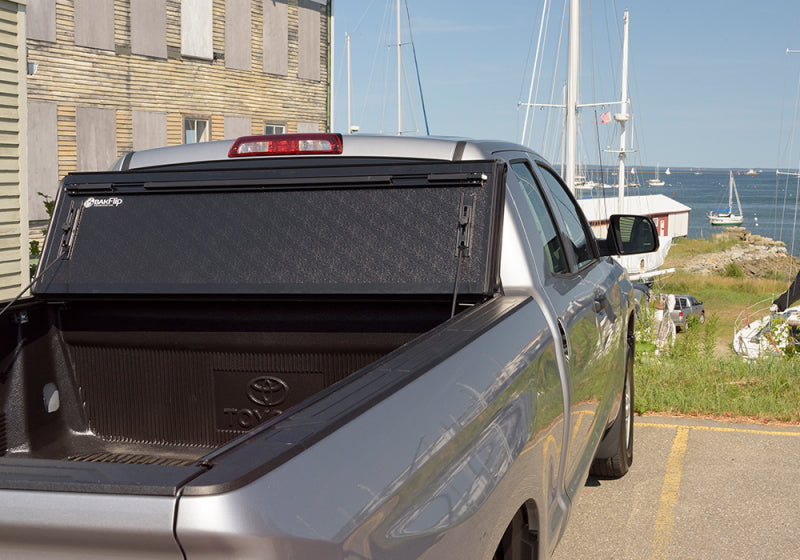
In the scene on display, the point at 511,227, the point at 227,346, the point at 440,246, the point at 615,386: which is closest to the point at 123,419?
the point at 227,346

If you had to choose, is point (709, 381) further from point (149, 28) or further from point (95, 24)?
point (149, 28)

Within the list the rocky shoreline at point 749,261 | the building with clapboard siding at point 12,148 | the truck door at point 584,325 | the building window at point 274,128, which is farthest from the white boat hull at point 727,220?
the truck door at point 584,325

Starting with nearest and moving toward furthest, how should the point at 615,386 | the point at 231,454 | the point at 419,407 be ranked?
the point at 231,454 < the point at 419,407 < the point at 615,386

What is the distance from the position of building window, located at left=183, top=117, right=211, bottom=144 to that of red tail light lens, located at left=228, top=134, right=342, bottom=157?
1910 cm

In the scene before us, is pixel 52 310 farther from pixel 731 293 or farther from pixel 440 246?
pixel 731 293

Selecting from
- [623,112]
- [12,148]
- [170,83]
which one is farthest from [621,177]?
[12,148]

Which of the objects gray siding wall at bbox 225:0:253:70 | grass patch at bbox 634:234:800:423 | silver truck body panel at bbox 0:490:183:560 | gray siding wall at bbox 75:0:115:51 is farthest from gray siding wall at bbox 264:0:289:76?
silver truck body panel at bbox 0:490:183:560

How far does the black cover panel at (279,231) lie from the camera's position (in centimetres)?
322

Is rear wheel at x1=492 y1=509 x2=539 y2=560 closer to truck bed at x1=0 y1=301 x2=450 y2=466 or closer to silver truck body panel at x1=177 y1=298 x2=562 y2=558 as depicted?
silver truck body panel at x1=177 y1=298 x2=562 y2=558

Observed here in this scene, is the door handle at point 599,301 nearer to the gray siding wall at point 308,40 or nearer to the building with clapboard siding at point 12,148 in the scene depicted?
the building with clapboard siding at point 12,148

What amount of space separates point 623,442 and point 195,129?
1890 centimetres

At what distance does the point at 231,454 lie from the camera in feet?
4.63

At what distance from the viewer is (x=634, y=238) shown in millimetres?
5234

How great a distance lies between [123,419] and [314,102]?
74.6 feet
